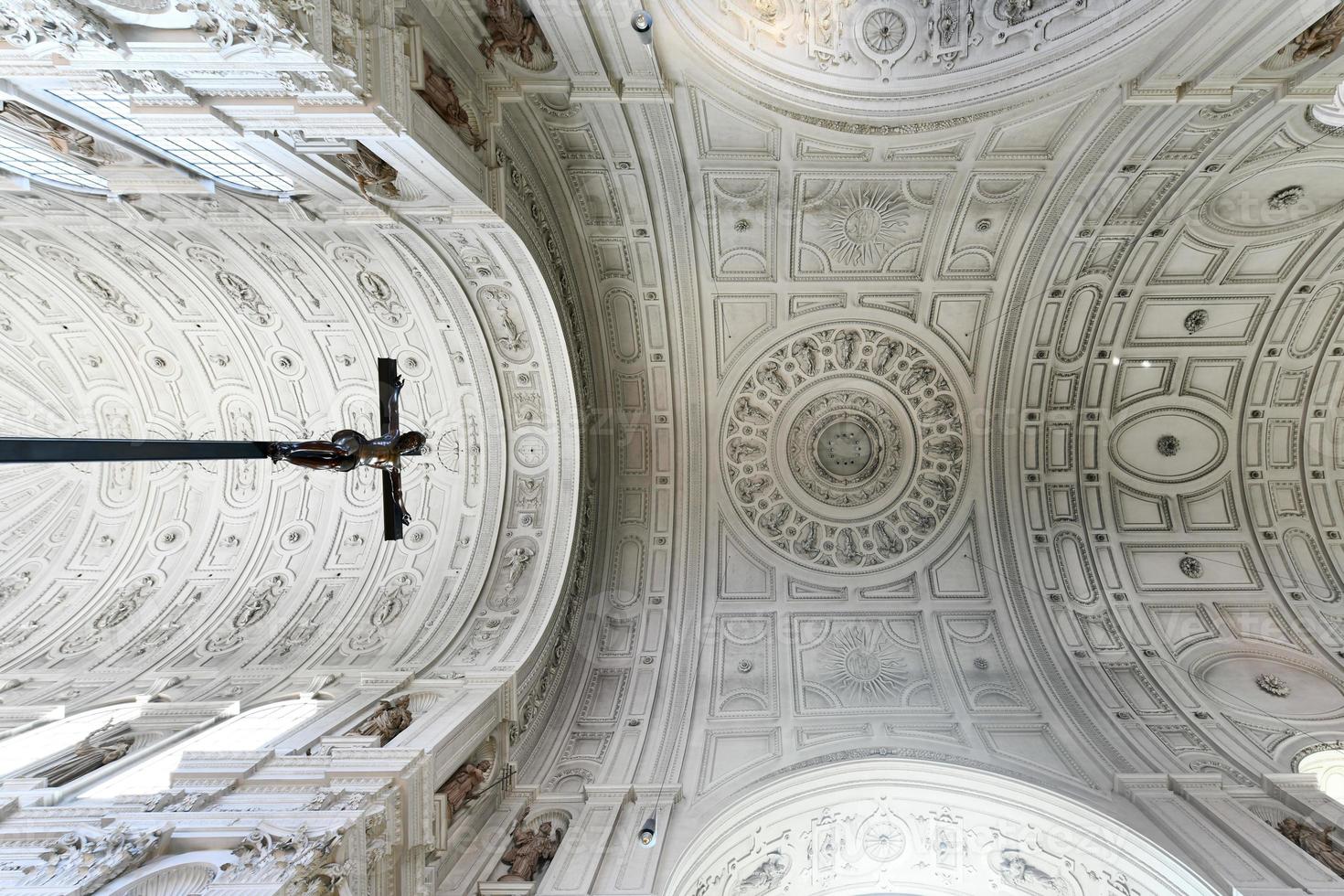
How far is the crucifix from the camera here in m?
3.53

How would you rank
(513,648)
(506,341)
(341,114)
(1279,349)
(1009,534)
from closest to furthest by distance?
(341,114)
(513,648)
(506,341)
(1279,349)
(1009,534)

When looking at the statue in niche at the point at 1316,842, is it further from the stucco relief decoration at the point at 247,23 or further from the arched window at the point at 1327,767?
the stucco relief decoration at the point at 247,23

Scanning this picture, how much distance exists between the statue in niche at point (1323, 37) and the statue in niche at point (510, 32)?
39.5 ft

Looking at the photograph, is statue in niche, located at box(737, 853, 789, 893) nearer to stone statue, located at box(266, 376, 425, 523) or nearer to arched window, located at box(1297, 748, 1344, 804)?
stone statue, located at box(266, 376, 425, 523)

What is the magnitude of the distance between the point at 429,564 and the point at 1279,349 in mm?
21185

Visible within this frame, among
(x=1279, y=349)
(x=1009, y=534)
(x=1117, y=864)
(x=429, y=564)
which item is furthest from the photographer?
(x=1009, y=534)

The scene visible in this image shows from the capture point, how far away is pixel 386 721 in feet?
29.2

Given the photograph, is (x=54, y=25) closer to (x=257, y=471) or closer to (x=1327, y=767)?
(x=257, y=471)

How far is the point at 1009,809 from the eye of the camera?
10.4 m

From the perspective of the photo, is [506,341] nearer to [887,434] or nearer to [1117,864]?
[887,434]

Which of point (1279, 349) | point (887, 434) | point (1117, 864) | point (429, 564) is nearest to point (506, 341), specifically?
point (429, 564)

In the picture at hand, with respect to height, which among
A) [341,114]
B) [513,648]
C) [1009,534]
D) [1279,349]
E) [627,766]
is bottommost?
[627,766]

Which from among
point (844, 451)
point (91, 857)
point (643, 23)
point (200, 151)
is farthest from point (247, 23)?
point (844, 451)

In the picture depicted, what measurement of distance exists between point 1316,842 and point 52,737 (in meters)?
19.8
